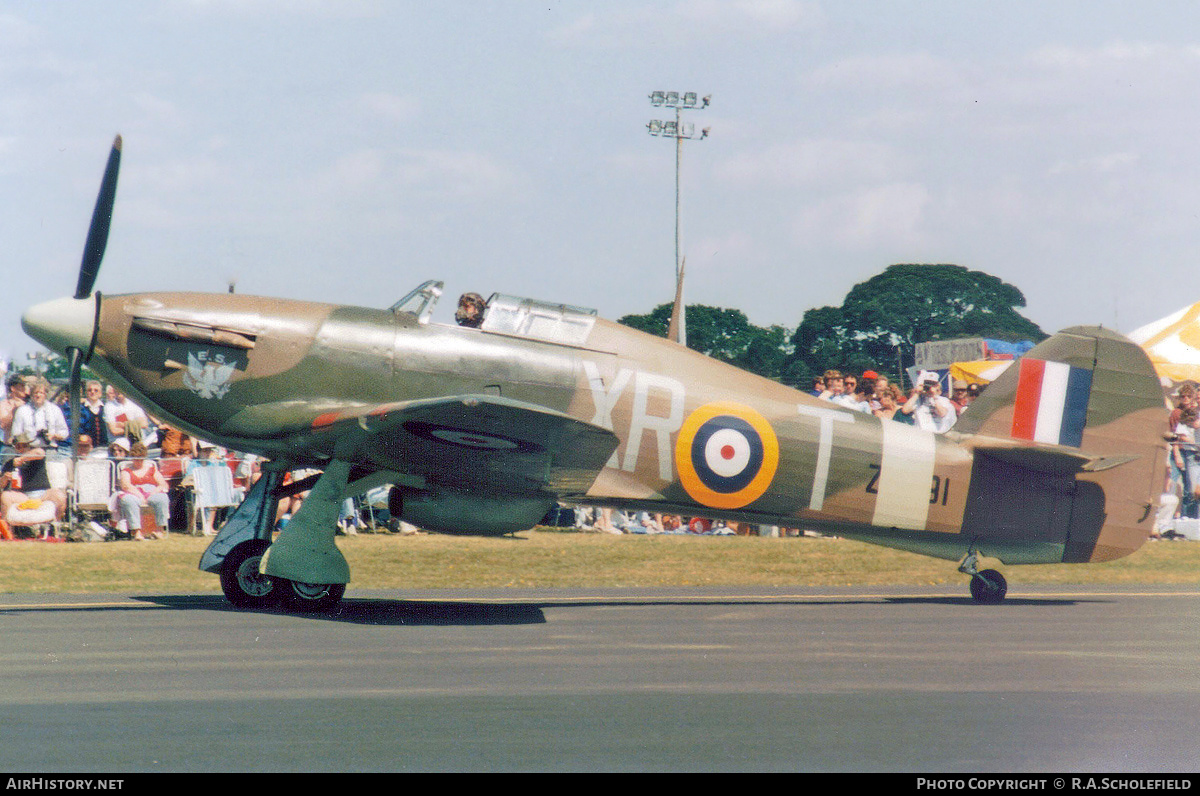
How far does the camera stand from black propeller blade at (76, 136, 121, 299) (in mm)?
8680

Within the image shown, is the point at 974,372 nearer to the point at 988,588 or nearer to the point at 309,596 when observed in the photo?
the point at 988,588

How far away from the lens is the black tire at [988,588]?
1005 centimetres

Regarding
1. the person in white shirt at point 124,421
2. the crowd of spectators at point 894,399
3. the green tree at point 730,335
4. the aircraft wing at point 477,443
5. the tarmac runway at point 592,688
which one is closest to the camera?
the tarmac runway at point 592,688

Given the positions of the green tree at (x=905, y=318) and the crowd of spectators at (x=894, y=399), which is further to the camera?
the green tree at (x=905, y=318)

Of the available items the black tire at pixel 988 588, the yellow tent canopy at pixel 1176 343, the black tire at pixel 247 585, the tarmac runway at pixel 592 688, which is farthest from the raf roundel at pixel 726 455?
the yellow tent canopy at pixel 1176 343

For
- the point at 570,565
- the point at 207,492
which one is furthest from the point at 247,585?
the point at 207,492

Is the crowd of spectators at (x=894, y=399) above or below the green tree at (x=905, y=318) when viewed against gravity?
below

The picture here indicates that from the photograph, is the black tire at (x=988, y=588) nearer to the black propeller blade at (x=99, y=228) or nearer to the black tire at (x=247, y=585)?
the black tire at (x=247, y=585)

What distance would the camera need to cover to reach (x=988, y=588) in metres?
10.1

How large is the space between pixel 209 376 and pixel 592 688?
436 centimetres

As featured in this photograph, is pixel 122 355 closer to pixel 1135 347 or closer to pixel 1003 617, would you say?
pixel 1003 617

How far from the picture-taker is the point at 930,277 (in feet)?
207

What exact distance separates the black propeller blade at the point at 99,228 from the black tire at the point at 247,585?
2226 mm
